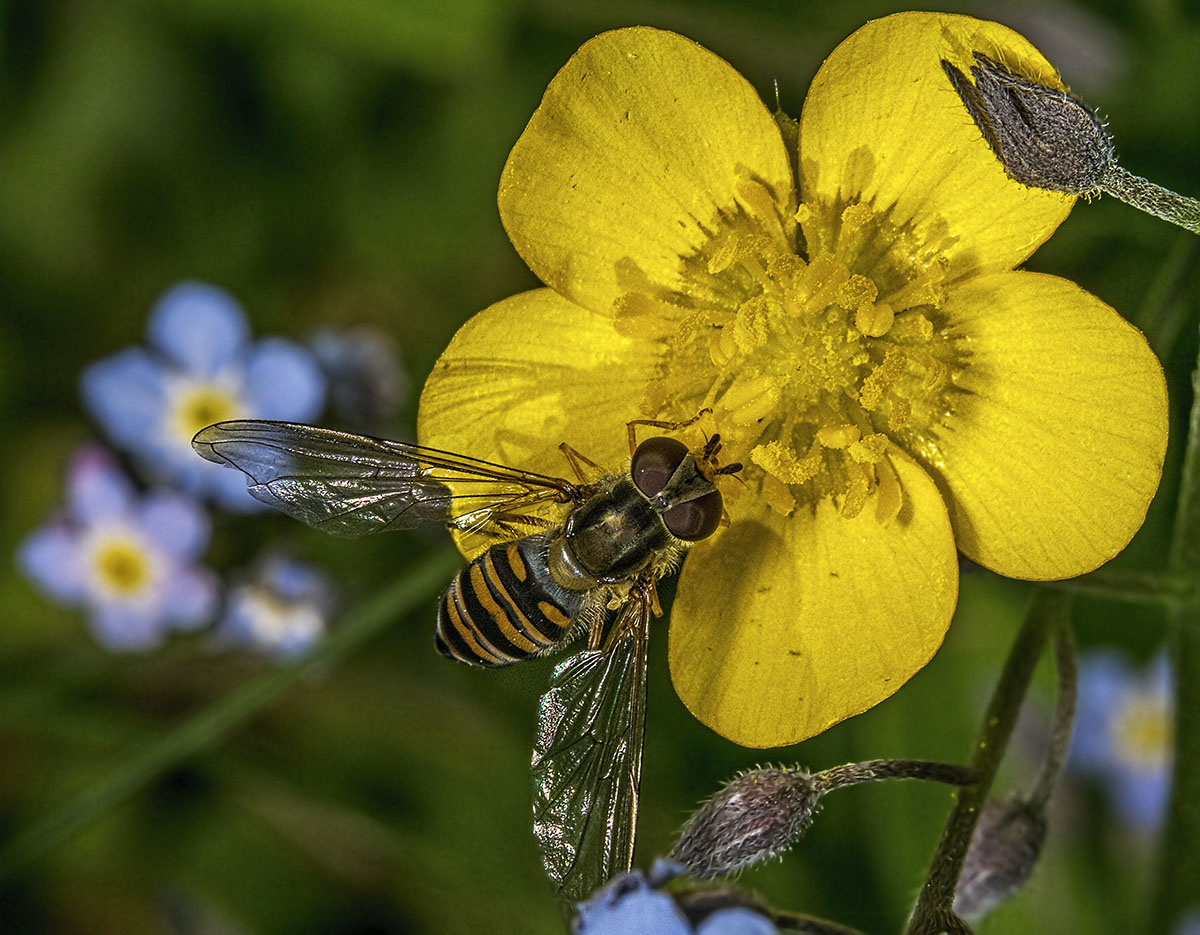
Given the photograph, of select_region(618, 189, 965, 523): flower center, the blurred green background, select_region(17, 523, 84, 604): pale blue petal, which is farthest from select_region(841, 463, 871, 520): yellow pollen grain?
select_region(17, 523, 84, 604): pale blue petal

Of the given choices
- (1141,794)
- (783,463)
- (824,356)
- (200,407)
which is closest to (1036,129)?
(824,356)

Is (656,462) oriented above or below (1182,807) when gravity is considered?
above

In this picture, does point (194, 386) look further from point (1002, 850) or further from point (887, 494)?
point (1002, 850)

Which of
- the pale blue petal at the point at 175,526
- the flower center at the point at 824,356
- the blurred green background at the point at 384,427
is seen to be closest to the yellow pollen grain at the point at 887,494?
the flower center at the point at 824,356

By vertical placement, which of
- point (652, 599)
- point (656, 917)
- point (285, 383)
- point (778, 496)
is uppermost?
point (778, 496)

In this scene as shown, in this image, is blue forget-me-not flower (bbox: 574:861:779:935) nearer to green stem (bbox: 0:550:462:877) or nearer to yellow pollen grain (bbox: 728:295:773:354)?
yellow pollen grain (bbox: 728:295:773:354)

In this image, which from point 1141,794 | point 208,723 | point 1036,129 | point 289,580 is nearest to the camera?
point 1036,129

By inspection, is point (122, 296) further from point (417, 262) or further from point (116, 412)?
point (417, 262)
